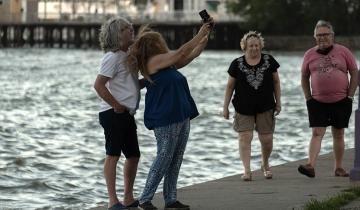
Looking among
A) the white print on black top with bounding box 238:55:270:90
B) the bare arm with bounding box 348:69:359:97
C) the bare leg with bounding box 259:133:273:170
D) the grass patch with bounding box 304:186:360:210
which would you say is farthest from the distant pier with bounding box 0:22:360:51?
the grass patch with bounding box 304:186:360:210

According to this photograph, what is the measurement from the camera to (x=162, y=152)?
9.98m

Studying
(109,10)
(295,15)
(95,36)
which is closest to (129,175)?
(295,15)

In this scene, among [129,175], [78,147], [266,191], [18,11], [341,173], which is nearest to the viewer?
[129,175]

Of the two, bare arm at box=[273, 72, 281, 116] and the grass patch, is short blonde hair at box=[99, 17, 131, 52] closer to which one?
the grass patch

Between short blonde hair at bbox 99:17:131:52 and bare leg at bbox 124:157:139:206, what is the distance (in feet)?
3.41

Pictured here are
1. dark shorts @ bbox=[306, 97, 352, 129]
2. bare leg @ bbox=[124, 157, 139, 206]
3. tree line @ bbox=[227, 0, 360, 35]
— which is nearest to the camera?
bare leg @ bbox=[124, 157, 139, 206]

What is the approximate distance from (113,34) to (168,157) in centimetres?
119

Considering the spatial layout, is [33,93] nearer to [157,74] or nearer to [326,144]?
[326,144]

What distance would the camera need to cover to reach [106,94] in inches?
387

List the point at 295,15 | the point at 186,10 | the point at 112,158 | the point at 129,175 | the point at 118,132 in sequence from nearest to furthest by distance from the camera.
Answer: the point at 118,132, the point at 112,158, the point at 129,175, the point at 295,15, the point at 186,10

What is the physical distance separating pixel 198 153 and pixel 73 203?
24.0ft

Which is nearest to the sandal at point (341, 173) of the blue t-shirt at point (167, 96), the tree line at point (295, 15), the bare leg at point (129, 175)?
the bare leg at point (129, 175)

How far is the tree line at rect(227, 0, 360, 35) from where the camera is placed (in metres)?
133

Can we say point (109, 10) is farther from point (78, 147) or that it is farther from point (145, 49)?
point (145, 49)
